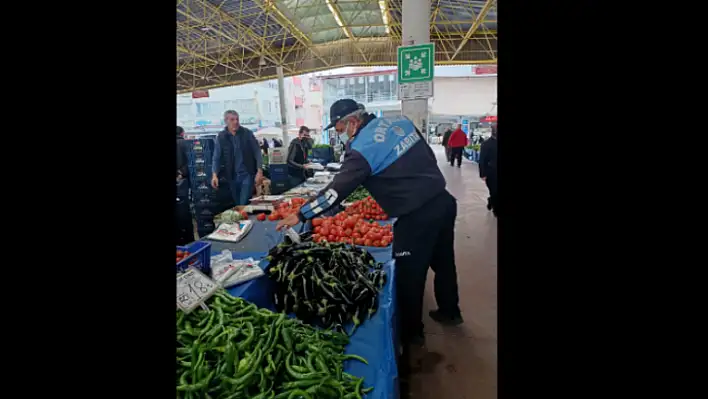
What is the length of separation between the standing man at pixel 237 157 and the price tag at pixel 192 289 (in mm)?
3956

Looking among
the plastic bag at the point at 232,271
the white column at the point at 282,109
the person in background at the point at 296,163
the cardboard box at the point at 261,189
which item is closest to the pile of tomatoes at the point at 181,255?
the plastic bag at the point at 232,271

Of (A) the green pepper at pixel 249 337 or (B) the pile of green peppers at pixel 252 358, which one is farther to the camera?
(A) the green pepper at pixel 249 337

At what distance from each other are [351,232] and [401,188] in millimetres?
862

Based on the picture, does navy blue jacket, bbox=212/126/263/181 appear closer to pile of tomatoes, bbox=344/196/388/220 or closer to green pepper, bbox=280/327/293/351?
pile of tomatoes, bbox=344/196/388/220

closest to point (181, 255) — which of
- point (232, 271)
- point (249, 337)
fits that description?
point (232, 271)

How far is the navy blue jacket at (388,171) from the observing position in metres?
2.78

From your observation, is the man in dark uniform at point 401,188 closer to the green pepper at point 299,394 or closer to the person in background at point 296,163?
the green pepper at point 299,394

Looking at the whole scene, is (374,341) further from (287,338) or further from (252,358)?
(252,358)

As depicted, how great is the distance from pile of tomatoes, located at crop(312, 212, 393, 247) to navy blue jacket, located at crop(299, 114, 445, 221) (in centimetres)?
56

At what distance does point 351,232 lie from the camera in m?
3.57

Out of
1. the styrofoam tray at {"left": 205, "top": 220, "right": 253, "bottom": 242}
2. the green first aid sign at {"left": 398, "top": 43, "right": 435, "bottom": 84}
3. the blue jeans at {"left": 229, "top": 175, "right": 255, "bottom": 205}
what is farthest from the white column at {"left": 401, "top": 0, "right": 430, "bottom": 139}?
the styrofoam tray at {"left": 205, "top": 220, "right": 253, "bottom": 242}
